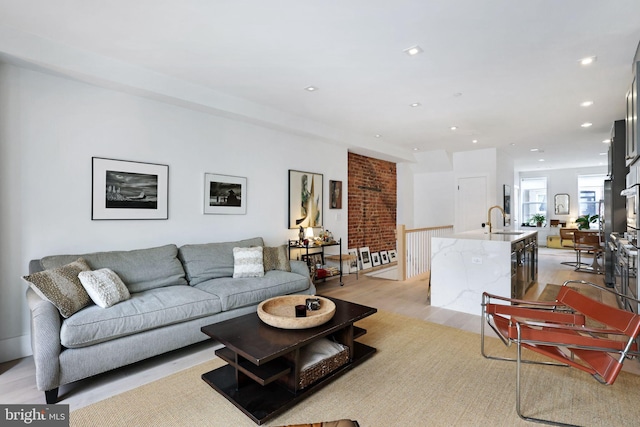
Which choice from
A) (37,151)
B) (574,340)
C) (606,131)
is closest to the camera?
(574,340)

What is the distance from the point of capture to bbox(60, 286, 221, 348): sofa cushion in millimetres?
2107

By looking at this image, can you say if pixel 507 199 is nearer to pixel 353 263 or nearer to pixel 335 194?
pixel 353 263

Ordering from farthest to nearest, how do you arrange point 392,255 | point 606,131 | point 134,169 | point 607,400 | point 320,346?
point 392,255, point 606,131, point 134,169, point 320,346, point 607,400

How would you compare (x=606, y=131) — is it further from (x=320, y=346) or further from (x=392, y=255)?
(x=320, y=346)

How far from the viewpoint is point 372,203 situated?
6715 mm

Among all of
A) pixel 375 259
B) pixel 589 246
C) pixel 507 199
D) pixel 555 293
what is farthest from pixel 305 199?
pixel 589 246

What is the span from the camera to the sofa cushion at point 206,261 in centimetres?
331

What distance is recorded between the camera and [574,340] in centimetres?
179

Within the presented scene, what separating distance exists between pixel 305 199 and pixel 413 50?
2.80 m

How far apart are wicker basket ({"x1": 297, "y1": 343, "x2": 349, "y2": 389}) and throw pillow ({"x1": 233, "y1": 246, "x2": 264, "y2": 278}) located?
144 cm

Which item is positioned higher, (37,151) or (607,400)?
(37,151)

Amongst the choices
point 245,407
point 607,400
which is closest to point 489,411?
point 607,400

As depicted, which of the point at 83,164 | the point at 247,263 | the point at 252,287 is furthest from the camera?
the point at 247,263

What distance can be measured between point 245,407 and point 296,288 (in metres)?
1.70
